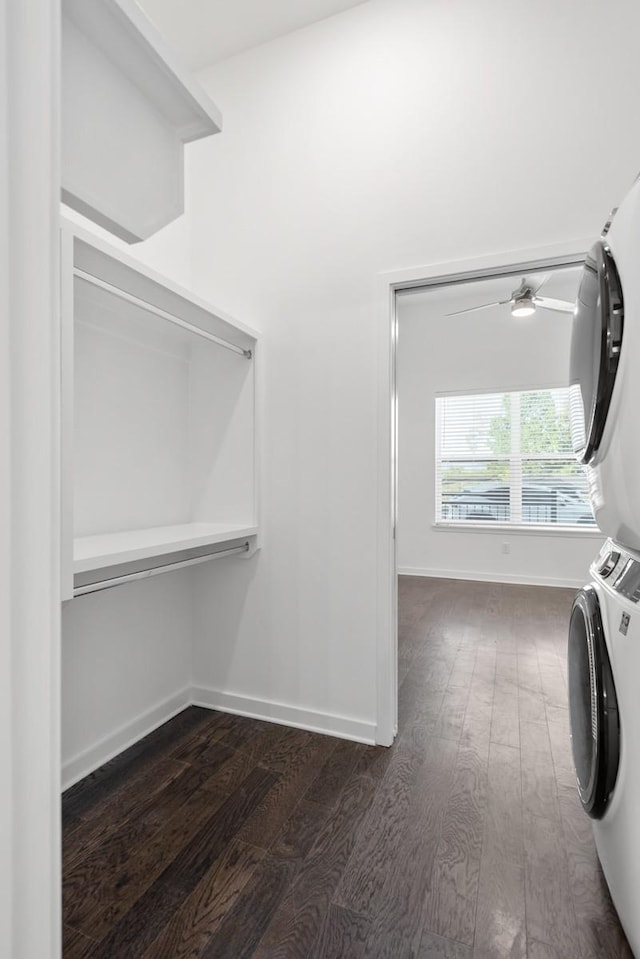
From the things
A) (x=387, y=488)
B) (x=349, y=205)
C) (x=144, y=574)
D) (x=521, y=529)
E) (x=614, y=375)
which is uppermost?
(x=349, y=205)

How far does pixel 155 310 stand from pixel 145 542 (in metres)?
0.80

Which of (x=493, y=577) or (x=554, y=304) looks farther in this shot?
(x=493, y=577)

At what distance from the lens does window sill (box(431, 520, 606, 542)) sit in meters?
4.93

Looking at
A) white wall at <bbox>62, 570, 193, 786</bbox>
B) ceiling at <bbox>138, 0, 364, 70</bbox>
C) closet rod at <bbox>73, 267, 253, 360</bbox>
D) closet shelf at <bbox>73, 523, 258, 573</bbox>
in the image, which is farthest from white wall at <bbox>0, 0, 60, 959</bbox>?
ceiling at <bbox>138, 0, 364, 70</bbox>

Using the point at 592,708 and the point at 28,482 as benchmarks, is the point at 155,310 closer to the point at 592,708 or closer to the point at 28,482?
the point at 28,482

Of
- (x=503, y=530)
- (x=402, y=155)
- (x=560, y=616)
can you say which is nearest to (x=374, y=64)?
(x=402, y=155)

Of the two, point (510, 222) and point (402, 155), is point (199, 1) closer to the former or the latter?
point (402, 155)

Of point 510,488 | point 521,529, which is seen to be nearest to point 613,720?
point 521,529

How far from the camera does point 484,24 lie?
6.30 feet

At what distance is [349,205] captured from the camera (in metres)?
2.12

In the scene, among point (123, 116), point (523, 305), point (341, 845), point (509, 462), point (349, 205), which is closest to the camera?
point (123, 116)

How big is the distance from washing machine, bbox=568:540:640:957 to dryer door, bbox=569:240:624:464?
0.31m

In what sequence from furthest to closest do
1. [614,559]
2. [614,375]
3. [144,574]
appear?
[144,574] → [614,559] → [614,375]

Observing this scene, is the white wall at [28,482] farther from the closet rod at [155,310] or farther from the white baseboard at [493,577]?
the white baseboard at [493,577]
